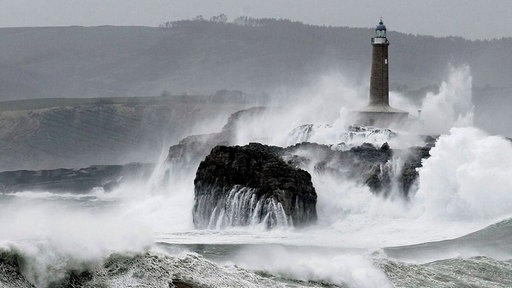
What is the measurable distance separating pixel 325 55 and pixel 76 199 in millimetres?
117697

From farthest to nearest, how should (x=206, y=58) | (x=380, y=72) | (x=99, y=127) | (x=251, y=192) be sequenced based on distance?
(x=206, y=58) → (x=99, y=127) → (x=380, y=72) → (x=251, y=192)

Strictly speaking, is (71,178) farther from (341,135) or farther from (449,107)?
(341,135)

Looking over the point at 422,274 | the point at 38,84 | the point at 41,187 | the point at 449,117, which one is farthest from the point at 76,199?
the point at 38,84

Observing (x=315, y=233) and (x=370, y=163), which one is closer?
(x=315, y=233)

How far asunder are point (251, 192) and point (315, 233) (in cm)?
232

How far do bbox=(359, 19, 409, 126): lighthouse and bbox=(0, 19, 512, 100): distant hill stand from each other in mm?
82275

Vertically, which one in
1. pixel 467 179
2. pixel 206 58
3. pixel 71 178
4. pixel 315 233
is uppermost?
pixel 206 58

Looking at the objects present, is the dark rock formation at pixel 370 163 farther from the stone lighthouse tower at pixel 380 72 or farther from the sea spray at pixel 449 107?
the stone lighthouse tower at pixel 380 72

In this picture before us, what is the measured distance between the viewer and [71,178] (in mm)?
62812

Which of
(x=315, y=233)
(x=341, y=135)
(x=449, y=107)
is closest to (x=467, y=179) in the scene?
(x=315, y=233)

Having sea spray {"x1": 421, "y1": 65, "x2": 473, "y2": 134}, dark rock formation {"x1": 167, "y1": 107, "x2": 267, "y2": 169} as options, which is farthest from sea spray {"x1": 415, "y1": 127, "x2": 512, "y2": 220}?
dark rock formation {"x1": 167, "y1": 107, "x2": 267, "y2": 169}

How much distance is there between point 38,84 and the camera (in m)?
143

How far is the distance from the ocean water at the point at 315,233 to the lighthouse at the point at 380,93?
4.21ft

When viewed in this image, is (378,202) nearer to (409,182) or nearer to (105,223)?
(409,182)
